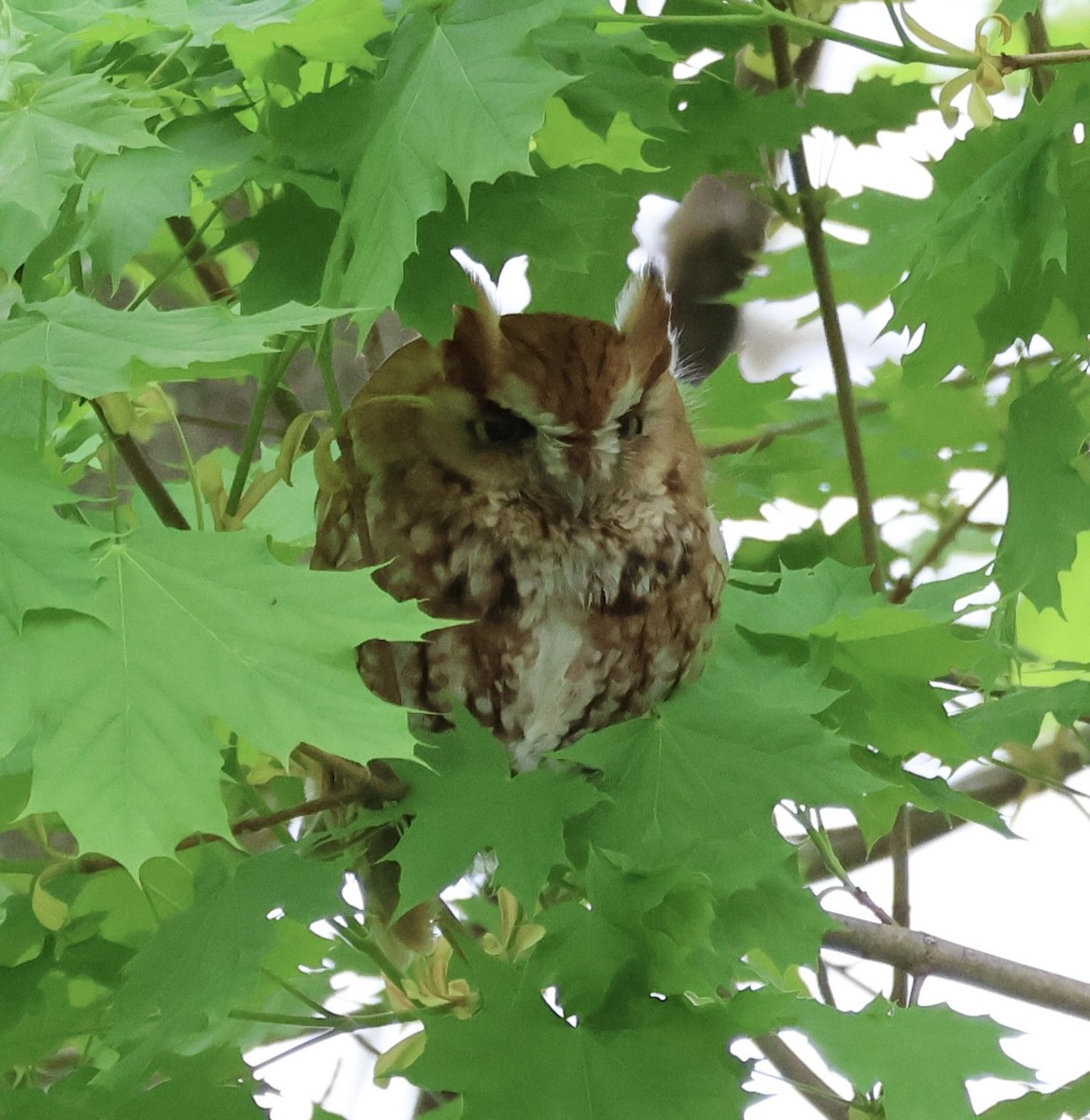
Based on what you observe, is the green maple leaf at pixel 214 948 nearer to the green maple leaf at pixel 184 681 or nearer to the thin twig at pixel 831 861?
the green maple leaf at pixel 184 681

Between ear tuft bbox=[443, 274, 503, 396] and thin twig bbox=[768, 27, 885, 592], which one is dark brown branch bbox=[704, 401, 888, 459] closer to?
thin twig bbox=[768, 27, 885, 592]

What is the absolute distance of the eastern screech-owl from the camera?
2.96 feet

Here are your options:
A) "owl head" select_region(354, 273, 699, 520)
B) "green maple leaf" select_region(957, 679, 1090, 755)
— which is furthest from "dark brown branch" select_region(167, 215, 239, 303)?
"green maple leaf" select_region(957, 679, 1090, 755)

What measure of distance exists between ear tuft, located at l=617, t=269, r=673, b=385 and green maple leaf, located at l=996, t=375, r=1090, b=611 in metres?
0.25

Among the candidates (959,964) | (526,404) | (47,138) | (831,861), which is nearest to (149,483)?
(47,138)

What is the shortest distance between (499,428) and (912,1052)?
470 mm

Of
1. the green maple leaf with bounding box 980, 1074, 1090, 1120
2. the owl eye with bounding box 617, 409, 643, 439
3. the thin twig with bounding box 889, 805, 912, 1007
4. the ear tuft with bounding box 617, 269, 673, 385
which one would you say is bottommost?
the green maple leaf with bounding box 980, 1074, 1090, 1120

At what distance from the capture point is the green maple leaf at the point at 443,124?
60cm

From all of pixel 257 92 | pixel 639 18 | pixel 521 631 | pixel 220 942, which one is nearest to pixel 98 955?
pixel 220 942

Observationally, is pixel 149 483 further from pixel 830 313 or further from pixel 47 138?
pixel 830 313

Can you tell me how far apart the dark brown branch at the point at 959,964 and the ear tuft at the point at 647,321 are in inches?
16.0

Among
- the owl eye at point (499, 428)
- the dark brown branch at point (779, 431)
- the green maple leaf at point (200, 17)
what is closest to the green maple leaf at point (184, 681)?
the green maple leaf at point (200, 17)

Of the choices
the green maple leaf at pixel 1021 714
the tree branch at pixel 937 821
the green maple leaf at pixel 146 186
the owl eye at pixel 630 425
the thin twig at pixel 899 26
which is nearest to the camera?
the green maple leaf at pixel 146 186

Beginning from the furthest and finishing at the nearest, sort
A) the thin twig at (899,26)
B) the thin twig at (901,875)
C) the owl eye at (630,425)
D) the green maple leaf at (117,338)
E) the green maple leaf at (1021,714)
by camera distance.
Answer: the thin twig at (901,875) → the owl eye at (630,425) → the green maple leaf at (1021,714) → the thin twig at (899,26) → the green maple leaf at (117,338)
